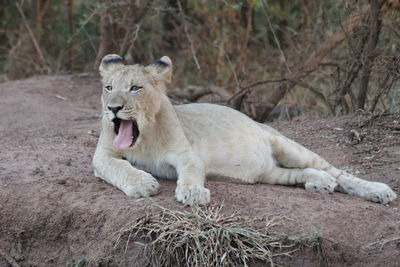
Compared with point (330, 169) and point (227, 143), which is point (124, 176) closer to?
point (227, 143)

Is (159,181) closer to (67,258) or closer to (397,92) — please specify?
(67,258)

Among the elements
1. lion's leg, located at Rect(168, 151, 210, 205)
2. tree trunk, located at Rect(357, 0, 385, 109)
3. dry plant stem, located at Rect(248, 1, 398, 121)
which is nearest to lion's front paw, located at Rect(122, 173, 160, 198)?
lion's leg, located at Rect(168, 151, 210, 205)

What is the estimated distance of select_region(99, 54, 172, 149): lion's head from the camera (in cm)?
433

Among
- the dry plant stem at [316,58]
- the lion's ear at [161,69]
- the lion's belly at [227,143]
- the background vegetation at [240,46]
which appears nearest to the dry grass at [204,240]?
the lion's belly at [227,143]

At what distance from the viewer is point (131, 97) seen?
4414 millimetres

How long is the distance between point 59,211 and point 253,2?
18.0ft

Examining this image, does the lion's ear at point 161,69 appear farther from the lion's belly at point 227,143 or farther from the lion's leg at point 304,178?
the lion's leg at point 304,178

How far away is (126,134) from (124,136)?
0.02 m

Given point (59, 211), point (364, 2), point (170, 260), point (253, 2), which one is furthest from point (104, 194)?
point (253, 2)

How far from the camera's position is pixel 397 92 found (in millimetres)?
7336

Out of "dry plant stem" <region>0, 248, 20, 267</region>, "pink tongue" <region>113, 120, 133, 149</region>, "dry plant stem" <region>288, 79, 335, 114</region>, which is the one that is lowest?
"dry plant stem" <region>0, 248, 20, 267</region>

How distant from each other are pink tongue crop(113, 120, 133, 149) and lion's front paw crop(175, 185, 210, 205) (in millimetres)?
537

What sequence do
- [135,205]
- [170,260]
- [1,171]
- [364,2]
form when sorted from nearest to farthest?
[170,260]
[135,205]
[1,171]
[364,2]

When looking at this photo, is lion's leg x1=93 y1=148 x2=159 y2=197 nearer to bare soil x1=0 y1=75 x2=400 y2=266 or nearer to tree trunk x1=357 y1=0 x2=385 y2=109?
bare soil x1=0 y1=75 x2=400 y2=266
